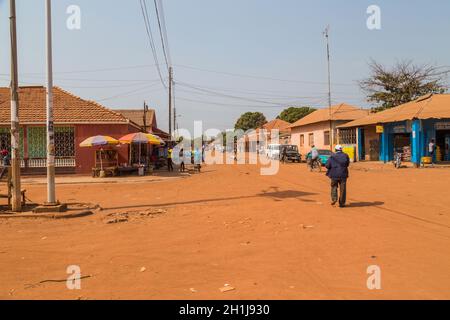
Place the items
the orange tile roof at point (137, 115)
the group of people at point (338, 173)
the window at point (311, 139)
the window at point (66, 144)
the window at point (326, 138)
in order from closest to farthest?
the group of people at point (338, 173) < the window at point (66, 144) < the window at point (326, 138) < the orange tile roof at point (137, 115) < the window at point (311, 139)

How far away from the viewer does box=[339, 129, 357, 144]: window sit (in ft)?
130

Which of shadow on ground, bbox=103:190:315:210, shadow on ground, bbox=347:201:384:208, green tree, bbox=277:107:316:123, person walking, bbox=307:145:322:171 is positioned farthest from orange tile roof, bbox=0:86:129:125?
green tree, bbox=277:107:316:123

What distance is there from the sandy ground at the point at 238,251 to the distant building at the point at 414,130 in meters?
17.4

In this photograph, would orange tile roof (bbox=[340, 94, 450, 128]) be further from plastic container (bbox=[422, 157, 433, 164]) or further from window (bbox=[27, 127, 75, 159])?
window (bbox=[27, 127, 75, 159])

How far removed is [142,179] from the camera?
20.8 metres

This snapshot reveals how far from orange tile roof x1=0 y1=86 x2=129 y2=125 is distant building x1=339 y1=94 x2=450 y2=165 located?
63.3 ft

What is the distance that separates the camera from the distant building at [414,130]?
89.2 ft

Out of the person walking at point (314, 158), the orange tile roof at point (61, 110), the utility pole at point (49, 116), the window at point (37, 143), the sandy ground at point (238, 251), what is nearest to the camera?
the sandy ground at point (238, 251)

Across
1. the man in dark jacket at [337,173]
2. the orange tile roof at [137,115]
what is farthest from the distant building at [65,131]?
the orange tile roof at [137,115]

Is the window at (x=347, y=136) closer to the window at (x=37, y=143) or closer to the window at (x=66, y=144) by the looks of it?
the window at (x=66, y=144)
